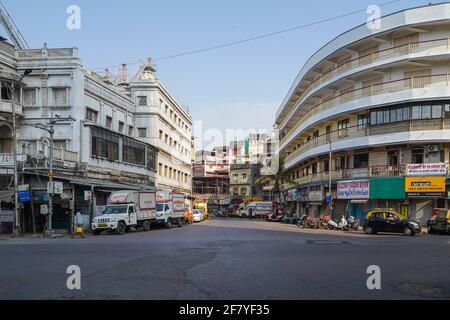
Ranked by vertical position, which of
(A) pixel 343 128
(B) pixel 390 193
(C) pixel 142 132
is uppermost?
(C) pixel 142 132

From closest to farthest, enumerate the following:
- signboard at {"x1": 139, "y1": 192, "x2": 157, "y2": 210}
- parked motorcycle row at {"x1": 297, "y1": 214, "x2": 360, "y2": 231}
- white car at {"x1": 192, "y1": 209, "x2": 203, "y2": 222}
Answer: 1. signboard at {"x1": 139, "y1": 192, "x2": 157, "y2": 210}
2. parked motorcycle row at {"x1": 297, "y1": 214, "x2": 360, "y2": 231}
3. white car at {"x1": 192, "y1": 209, "x2": 203, "y2": 222}

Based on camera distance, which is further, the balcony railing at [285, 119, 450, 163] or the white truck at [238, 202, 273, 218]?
the white truck at [238, 202, 273, 218]

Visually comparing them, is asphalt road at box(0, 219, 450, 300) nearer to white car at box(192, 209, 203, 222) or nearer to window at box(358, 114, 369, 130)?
window at box(358, 114, 369, 130)

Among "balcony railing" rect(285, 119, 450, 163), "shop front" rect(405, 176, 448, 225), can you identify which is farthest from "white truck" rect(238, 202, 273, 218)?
"shop front" rect(405, 176, 448, 225)

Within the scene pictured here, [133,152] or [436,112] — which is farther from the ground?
[436,112]

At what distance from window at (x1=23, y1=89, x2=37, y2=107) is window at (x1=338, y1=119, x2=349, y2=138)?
26970mm

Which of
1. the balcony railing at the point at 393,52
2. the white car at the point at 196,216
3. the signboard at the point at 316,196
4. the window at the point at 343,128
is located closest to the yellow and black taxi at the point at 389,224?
the window at the point at 343,128

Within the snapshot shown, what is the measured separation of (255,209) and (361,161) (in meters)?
34.2

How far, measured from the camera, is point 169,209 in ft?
135

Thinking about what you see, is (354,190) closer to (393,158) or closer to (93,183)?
(393,158)

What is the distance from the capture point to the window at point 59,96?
38.2 meters

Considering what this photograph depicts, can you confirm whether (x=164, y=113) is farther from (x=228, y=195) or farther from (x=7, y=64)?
(x=228, y=195)

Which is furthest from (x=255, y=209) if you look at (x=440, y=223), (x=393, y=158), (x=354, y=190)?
(x=440, y=223)

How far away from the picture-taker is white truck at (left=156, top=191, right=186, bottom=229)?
40.0 meters
